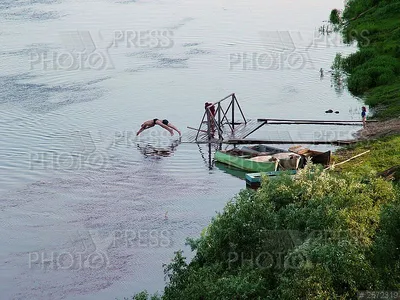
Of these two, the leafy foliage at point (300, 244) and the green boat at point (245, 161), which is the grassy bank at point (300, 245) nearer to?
the leafy foliage at point (300, 244)

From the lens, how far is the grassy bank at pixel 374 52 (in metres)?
45.2

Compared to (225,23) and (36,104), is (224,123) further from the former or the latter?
(225,23)

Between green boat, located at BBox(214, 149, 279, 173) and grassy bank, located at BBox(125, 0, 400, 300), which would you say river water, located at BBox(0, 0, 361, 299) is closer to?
green boat, located at BBox(214, 149, 279, 173)

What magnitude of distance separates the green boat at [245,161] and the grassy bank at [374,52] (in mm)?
9664

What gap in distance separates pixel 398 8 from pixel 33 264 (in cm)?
4262

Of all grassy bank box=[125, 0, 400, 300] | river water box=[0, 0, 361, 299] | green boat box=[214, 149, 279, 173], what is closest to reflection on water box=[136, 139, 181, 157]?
river water box=[0, 0, 361, 299]

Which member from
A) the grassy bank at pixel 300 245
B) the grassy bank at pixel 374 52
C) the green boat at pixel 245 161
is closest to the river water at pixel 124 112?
the green boat at pixel 245 161

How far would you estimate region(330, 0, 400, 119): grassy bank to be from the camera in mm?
45219

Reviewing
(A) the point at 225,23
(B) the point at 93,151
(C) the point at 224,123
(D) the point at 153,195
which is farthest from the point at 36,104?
(A) the point at 225,23

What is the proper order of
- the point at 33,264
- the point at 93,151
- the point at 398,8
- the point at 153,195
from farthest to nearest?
1. the point at 398,8
2. the point at 93,151
3. the point at 153,195
4. the point at 33,264

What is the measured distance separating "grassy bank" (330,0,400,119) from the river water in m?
1.50

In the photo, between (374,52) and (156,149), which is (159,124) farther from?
(374,52)

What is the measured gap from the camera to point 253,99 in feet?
160

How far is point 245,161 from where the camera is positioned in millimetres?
35406
